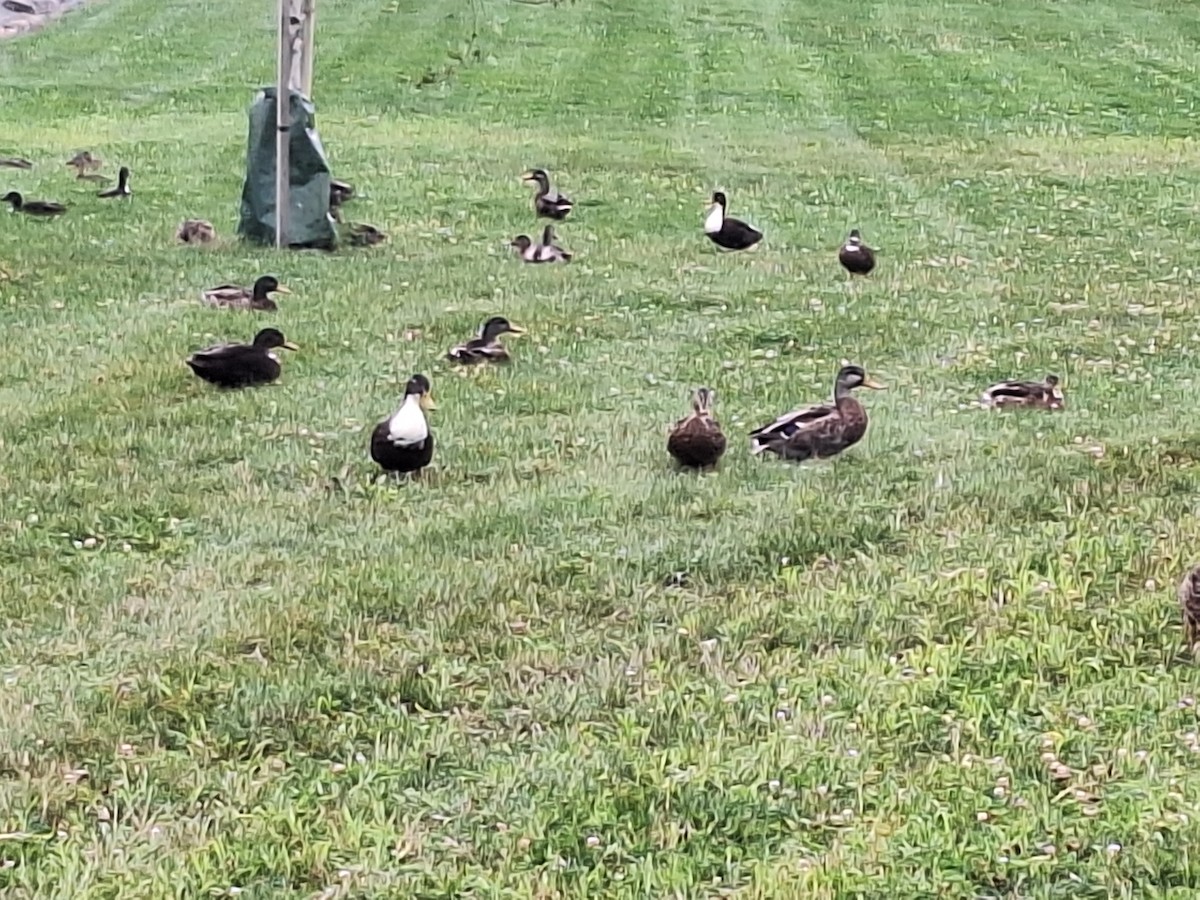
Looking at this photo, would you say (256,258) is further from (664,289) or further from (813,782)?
(813,782)

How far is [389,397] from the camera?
27.5ft

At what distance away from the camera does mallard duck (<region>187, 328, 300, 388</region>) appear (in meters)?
8.47

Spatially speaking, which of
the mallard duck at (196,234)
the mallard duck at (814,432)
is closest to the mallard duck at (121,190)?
the mallard duck at (196,234)

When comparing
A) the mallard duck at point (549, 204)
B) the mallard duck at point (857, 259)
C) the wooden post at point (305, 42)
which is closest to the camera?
the mallard duck at point (857, 259)

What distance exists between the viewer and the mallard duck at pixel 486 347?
895cm

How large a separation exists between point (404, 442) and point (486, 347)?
6.96 feet

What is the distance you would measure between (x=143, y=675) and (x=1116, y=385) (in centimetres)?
515

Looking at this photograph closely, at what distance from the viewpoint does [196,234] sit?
12.5 meters

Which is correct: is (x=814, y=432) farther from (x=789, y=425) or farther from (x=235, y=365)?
(x=235, y=365)

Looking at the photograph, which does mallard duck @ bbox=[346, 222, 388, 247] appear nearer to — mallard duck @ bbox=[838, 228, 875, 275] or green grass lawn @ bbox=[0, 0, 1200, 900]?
green grass lawn @ bbox=[0, 0, 1200, 900]

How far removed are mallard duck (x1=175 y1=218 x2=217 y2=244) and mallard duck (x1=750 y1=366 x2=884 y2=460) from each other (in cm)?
611

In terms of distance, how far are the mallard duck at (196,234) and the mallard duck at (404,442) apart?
19.1 ft

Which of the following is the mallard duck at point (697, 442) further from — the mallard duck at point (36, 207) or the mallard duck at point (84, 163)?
the mallard duck at point (84, 163)

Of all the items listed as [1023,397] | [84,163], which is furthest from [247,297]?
[84,163]
